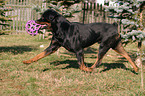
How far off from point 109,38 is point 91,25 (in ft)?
1.87

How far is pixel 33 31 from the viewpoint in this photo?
6.66 meters

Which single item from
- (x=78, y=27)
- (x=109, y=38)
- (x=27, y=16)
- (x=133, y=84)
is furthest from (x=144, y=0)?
(x=27, y=16)

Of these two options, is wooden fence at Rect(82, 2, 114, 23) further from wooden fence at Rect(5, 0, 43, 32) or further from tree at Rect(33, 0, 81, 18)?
tree at Rect(33, 0, 81, 18)

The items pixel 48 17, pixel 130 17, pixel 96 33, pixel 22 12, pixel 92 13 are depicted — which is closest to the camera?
pixel 48 17

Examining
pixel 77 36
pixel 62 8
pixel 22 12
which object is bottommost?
pixel 77 36

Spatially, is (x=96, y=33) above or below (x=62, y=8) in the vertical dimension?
below

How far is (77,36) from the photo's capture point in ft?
14.9

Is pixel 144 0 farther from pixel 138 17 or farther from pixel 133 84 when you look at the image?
pixel 133 84

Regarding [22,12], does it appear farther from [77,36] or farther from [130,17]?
[77,36]

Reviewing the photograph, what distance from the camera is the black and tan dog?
4.46 m

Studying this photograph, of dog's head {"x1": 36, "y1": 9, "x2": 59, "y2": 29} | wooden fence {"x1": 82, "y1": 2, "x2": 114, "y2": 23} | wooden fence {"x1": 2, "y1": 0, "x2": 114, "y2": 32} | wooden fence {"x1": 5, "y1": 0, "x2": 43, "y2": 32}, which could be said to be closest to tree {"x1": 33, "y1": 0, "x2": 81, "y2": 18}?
dog's head {"x1": 36, "y1": 9, "x2": 59, "y2": 29}

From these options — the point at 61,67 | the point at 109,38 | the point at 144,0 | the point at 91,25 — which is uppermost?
the point at 144,0

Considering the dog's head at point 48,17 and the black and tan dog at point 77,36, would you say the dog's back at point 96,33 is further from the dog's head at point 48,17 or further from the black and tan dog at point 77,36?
the dog's head at point 48,17

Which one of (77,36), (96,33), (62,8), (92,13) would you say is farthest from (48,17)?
(92,13)
